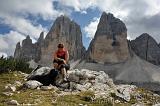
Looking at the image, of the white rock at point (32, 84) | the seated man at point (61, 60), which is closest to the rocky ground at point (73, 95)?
the white rock at point (32, 84)

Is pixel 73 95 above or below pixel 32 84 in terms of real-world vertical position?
below

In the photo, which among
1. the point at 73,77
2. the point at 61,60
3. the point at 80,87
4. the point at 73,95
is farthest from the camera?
the point at 73,77

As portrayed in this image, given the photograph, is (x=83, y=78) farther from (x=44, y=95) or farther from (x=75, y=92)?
(x=44, y=95)

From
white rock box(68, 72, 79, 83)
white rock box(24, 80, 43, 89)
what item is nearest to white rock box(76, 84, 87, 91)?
white rock box(68, 72, 79, 83)

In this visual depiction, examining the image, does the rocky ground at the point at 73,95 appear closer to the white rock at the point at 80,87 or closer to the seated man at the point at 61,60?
the white rock at the point at 80,87

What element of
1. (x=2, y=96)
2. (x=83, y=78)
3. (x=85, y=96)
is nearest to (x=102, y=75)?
(x=83, y=78)

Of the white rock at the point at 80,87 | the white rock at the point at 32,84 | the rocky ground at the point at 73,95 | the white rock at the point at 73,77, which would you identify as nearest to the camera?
the rocky ground at the point at 73,95

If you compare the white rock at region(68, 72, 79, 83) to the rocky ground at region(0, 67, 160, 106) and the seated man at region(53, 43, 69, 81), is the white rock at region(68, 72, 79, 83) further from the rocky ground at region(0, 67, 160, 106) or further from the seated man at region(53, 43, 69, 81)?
the seated man at region(53, 43, 69, 81)

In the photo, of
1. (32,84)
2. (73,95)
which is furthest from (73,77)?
(73,95)

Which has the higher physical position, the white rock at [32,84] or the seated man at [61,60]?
the seated man at [61,60]

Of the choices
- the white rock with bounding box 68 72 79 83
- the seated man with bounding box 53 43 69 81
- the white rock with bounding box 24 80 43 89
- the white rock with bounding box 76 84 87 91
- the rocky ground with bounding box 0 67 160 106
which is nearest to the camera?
the rocky ground with bounding box 0 67 160 106

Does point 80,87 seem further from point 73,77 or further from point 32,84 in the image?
point 32,84

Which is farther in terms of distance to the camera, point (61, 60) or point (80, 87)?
point (61, 60)

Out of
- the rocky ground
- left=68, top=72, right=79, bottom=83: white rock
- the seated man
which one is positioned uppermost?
the seated man
